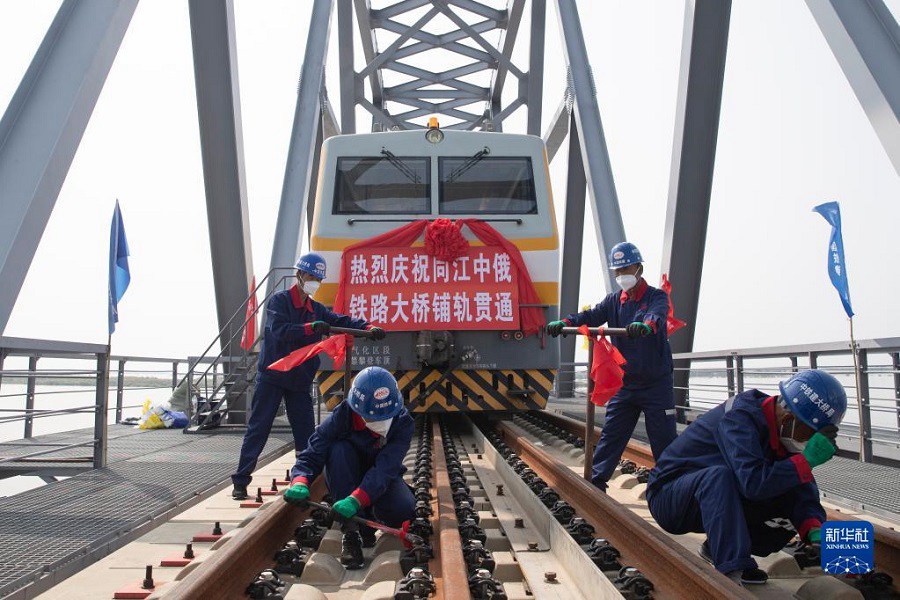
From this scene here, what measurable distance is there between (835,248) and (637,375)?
344 centimetres

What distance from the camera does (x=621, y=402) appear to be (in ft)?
15.5

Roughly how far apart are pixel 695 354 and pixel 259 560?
720 cm

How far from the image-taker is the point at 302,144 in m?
12.4

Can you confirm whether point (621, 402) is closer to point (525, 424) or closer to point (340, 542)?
point (340, 542)

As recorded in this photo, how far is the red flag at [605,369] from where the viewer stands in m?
4.52

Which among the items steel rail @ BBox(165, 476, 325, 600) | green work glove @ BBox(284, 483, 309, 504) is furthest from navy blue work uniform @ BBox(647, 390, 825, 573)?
steel rail @ BBox(165, 476, 325, 600)

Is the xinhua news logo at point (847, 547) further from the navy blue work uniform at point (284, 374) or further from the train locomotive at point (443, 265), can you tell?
the train locomotive at point (443, 265)

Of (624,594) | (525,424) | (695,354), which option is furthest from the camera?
(525,424)

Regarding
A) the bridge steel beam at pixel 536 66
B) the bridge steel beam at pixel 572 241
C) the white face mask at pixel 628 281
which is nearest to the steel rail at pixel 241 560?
the white face mask at pixel 628 281

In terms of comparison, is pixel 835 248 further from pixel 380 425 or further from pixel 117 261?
pixel 117 261

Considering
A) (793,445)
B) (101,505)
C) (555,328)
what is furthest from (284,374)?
(793,445)

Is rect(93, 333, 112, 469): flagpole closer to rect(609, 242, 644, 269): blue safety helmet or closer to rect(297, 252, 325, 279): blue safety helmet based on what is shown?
rect(297, 252, 325, 279): blue safety helmet

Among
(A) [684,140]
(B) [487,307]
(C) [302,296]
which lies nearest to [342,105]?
(A) [684,140]

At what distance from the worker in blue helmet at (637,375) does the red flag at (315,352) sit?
1.48 metres
